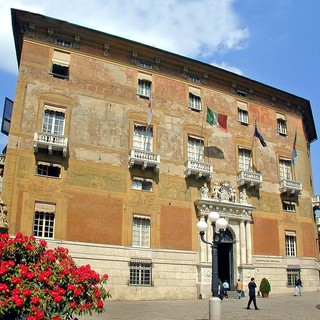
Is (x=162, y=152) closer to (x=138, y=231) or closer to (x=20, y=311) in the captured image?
(x=138, y=231)

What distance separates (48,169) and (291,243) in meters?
20.7

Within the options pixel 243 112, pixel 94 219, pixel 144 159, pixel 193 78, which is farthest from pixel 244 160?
pixel 94 219

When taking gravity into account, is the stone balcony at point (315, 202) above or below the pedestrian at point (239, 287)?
above

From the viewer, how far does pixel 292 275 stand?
3312cm

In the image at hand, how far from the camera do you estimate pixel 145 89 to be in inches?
1223

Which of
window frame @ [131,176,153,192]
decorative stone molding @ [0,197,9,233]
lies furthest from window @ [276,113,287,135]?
decorative stone molding @ [0,197,9,233]

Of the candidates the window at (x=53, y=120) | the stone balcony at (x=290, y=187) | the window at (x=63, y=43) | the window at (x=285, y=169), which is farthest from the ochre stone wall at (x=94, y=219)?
the window at (x=285, y=169)

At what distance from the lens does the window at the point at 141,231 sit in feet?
90.1

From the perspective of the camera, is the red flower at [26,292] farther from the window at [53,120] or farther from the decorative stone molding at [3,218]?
the window at [53,120]

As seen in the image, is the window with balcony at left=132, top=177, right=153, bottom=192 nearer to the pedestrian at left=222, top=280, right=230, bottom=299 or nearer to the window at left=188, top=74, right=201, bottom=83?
the pedestrian at left=222, top=280, right=230, bottom=299

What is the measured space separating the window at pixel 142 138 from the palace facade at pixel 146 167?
0.08 meters

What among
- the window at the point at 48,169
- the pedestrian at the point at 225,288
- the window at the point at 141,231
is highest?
the window at the point at 48,169

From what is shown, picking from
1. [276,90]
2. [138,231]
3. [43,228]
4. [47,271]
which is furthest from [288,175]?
[47,271]

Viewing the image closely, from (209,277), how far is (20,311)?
2012cm
